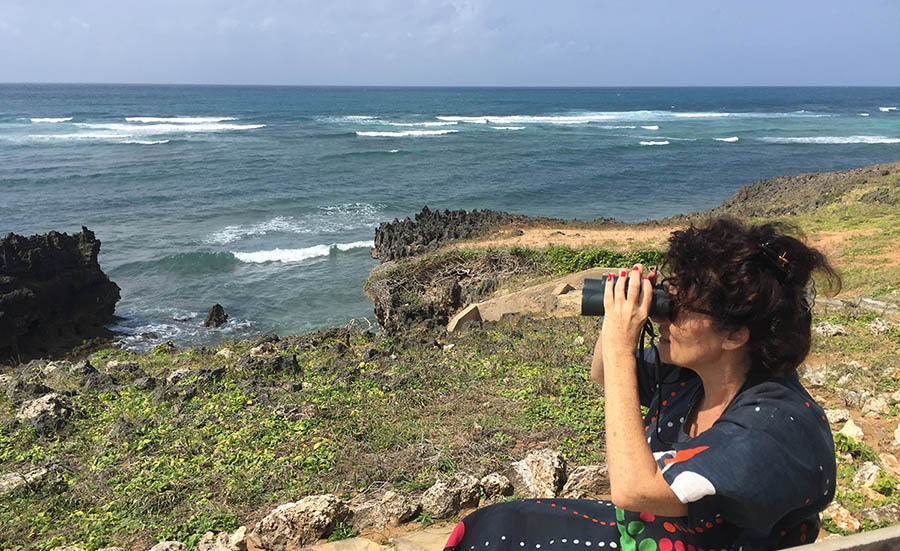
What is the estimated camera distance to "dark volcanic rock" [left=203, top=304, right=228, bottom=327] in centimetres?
1758

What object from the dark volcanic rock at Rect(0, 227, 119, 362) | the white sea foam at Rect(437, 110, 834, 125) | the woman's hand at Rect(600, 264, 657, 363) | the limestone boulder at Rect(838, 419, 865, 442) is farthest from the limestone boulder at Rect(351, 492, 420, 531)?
the white sea foam at Rect(437, 110, 834, 125)

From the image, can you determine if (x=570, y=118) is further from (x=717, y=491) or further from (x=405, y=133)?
(x=717, y=491)

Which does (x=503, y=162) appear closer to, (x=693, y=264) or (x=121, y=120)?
(x=693, y=264)

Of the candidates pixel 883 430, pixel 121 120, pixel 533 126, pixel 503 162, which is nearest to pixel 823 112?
pixel 533 126

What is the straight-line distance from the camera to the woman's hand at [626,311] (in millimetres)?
1950

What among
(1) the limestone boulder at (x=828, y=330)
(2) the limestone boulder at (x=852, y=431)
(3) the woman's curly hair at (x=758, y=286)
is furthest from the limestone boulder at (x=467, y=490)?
(1) the limestone boulder at (x=828, y=330)

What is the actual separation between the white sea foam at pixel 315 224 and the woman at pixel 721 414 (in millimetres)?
24367

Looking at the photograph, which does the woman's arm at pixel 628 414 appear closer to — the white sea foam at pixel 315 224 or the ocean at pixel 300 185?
the ocean at pixel 300 185

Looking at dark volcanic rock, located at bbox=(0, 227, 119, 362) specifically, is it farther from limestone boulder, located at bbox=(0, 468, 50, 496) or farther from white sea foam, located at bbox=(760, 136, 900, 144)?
white sea foam, located at bbox=(760, 136, 900, 144)

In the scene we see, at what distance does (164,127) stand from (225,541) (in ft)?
222

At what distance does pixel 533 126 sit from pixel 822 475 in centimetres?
7062

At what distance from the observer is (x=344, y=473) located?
5.18 m

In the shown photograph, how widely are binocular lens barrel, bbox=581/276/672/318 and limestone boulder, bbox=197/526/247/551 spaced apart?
298cm

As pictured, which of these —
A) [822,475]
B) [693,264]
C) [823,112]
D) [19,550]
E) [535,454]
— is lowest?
[19,550]
